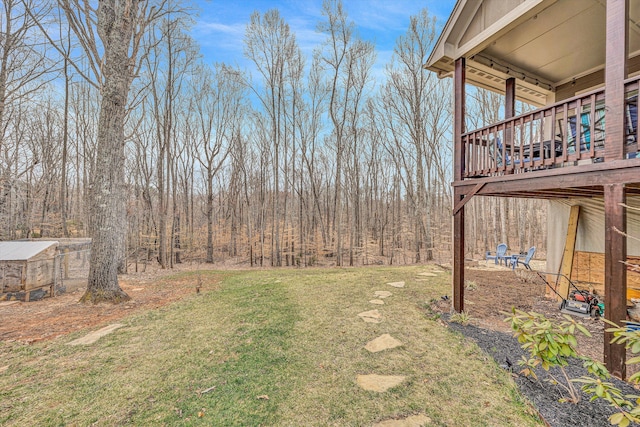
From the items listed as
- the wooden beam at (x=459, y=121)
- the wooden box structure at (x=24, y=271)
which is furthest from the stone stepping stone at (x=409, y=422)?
the wooden box structure at (x=24, y=271)

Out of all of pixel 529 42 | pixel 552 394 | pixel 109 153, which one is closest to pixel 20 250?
pixel 109 153

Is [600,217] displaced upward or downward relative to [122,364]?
upward

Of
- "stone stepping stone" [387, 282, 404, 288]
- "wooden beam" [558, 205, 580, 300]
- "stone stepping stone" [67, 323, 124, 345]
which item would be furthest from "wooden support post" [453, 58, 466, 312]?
"stone stepping stone" [67, 323, 124, 345]

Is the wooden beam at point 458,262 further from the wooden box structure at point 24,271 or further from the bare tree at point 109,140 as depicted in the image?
the wooden box structure at point 24,271

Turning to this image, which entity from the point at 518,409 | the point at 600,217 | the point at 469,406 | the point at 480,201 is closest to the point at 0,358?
the point at 469,406

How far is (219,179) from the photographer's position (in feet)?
47.3

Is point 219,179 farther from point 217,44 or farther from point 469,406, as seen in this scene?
point 469,406

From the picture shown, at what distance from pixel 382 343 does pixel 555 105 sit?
332 centimetres

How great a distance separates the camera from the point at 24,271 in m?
4.57

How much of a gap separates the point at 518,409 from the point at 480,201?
14422 millimetres

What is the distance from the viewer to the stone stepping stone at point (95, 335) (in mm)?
3092

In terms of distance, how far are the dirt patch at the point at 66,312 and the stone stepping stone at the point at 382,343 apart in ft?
12.1

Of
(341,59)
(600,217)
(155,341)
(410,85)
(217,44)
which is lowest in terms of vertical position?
(155,341)

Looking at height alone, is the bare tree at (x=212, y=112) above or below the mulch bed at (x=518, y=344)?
above
